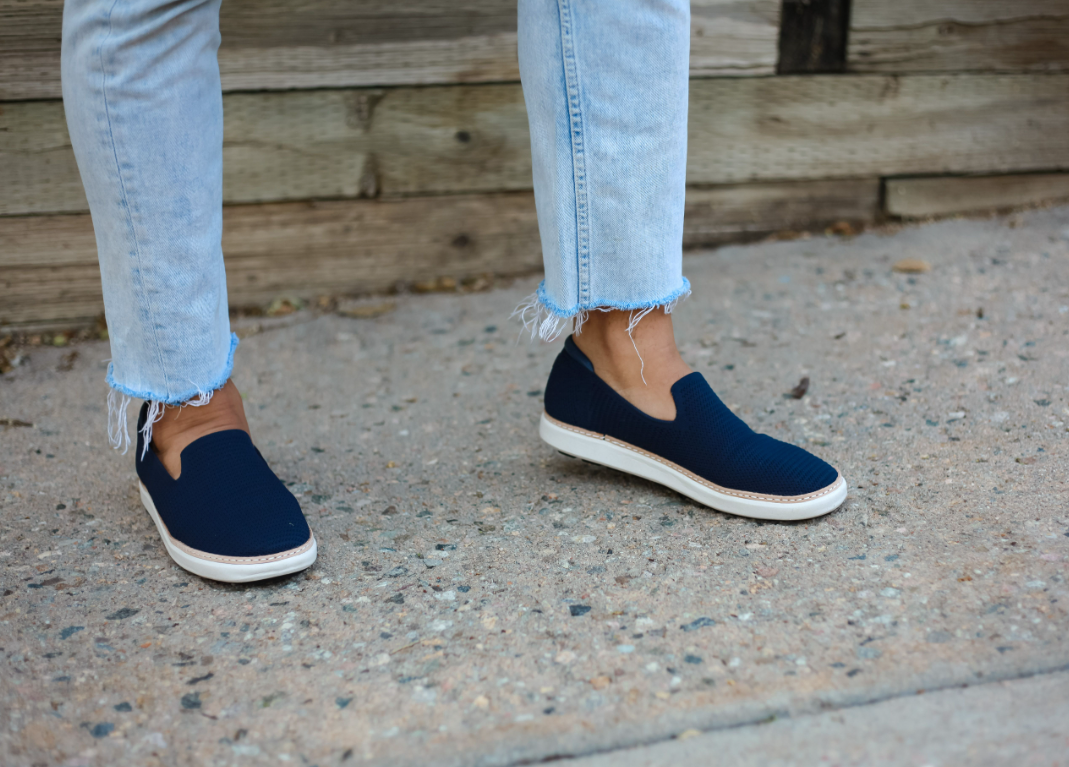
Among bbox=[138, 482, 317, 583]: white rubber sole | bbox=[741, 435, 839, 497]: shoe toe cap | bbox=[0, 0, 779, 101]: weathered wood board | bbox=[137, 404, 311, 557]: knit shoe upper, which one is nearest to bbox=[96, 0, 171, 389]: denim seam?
bbox=[137, 404, 311, 557]: knit shoe upper

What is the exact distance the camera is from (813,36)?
2025 mm

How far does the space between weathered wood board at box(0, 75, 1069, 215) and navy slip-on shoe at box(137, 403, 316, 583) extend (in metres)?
0.93

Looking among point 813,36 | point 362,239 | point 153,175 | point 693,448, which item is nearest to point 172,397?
point 153,175

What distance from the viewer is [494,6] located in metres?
1.86

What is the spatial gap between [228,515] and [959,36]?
199 centimetres

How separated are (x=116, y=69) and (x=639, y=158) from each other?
1.91 ft

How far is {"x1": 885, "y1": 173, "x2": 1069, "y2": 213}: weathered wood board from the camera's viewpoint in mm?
2139

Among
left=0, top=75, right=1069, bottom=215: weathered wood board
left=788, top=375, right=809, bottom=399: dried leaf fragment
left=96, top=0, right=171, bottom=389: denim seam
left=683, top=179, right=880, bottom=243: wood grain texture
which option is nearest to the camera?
left=96, top=0, right=171, bottom=389: denim seam

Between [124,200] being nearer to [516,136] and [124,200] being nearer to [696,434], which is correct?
[696,434]

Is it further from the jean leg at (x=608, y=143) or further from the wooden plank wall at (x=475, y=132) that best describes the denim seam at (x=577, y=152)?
the wooden plank wall at (x=475, y=132)

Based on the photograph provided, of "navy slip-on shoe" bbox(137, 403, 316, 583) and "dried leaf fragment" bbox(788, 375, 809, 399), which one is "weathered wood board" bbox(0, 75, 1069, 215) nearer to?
"dried leaf fragment" bbox(788, 375, 809, 399)

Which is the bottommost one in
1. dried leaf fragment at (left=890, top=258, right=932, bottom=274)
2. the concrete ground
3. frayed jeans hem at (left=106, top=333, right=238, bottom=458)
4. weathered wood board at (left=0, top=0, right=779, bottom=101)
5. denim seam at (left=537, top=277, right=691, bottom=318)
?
the concrete ground

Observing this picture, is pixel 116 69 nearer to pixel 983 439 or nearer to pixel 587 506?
pixel 587 506

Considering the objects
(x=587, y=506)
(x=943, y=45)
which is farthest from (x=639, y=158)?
(x=943, y=45)
